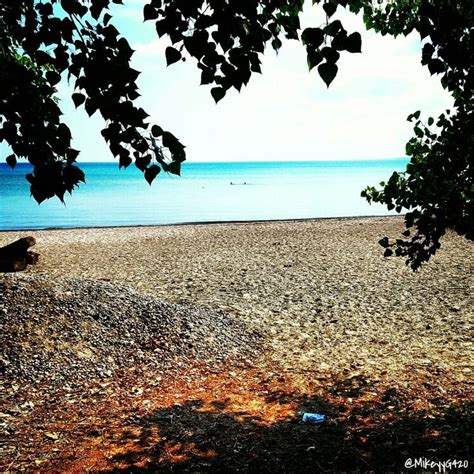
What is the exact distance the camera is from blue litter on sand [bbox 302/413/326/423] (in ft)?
18.6

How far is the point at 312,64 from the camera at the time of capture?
8.61ft

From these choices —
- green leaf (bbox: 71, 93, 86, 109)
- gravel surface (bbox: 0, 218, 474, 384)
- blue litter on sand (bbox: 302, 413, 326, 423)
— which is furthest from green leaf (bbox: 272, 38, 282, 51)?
gravel surface (bbox: 0, 218, 474, 384)

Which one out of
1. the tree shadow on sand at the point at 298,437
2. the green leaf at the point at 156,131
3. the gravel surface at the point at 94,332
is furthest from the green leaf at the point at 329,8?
the gravel surface at the point at 94,332

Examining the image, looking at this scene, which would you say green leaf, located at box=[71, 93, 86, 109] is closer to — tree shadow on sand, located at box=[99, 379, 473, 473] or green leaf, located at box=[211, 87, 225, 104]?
green leaf, located at box=[211, 87, 225, 104]

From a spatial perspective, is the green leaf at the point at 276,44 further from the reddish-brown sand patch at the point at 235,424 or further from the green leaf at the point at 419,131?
the reddish-brown sand patch at the point at 235,424

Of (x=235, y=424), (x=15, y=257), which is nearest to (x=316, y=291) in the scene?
(x=235, y=424)

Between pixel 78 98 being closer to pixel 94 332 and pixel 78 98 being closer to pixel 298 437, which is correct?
pixel 298 437

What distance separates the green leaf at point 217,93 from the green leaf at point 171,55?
0.27 metres

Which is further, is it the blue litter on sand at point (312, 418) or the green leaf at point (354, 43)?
the blue litter on sand at point (312, 418)

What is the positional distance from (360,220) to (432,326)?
56.4 feet

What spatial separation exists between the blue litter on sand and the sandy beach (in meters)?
0.34

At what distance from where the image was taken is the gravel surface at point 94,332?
7051mm

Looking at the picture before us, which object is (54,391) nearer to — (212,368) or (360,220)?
(212,368)

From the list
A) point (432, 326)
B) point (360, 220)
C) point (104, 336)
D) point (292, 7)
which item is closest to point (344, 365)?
point (432, 326)
